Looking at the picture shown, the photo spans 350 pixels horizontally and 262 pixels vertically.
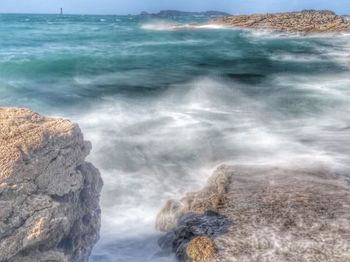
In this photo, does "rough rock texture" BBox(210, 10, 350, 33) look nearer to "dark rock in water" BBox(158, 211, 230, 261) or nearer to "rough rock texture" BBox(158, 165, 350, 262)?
"rough rock texture" BBox(158, 165, 350, 262)

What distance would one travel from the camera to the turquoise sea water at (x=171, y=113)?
13.4 metres

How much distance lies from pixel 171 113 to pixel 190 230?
13.8m

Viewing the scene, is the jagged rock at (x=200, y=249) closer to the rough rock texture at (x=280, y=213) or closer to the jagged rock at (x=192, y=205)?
the rough rock texture at (x=280, y=213)

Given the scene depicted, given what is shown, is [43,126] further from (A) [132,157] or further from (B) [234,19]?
(B) [234,19]

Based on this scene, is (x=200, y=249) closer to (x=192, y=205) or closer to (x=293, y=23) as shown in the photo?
(x=192, y=205)

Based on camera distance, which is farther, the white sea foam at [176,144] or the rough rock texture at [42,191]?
the white sea foam at [176,144]

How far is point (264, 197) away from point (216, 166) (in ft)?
12.4

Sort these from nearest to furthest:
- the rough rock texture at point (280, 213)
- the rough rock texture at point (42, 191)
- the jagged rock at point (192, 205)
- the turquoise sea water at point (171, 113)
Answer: the rough rock texture at point (42, 191) < the rough rock texture at point (280, 213) < the jagged rock at point (192, 205) < the turquoise sea water at point (171, 113)

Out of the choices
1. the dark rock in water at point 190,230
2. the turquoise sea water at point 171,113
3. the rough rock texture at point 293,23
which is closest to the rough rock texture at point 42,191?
the turquoise sea water at point 171,113

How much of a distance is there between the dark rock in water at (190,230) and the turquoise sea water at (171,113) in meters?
0.33

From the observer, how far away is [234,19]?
111375 mm

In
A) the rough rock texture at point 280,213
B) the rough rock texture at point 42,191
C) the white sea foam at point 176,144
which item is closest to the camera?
the rough rock texture at point 42,191

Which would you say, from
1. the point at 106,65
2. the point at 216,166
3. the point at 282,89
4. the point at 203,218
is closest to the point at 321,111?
the point at 282,89

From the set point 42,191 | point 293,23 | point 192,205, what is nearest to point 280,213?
point 192,205
